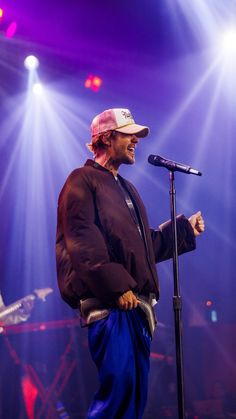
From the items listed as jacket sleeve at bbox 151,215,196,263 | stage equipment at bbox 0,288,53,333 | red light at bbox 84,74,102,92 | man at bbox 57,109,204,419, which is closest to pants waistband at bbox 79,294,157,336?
man at bbox 57,109,204,419

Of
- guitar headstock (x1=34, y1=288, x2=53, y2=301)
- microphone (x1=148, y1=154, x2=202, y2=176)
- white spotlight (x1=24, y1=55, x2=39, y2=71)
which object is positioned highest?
white spotlight (x1=24, y1=55, x2=39, y2=71)

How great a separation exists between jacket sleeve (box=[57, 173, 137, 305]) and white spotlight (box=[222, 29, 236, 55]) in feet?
20.8

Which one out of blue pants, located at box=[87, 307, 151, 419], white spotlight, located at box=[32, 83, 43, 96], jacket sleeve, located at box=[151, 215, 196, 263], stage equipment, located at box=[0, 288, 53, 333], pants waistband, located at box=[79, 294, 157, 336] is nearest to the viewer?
blue pants, located at box=[87, 307, 151, 419]

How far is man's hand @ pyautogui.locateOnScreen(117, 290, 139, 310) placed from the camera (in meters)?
2.47

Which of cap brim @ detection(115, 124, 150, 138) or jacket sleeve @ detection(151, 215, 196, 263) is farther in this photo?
jacket sleeve @ detection(151, 215, 196, 263)

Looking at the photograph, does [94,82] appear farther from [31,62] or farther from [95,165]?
[95,165]

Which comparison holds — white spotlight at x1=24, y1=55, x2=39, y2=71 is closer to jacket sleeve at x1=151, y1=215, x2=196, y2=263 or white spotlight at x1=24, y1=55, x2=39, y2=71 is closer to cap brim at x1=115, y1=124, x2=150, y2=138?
cap brim at x1=115, y1=124, x2=150, y2=138

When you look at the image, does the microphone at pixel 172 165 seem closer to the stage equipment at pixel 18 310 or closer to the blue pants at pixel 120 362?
the blue pants at pixel 120 362

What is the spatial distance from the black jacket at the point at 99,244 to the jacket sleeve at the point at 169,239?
0.28 metres

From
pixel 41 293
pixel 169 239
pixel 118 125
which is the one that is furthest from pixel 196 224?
pixel 41 293

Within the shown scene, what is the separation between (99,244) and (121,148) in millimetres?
724

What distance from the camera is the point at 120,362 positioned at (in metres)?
2.46

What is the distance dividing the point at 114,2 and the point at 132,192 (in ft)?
18.8

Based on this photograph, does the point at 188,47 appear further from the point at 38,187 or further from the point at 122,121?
the point at 122,121
